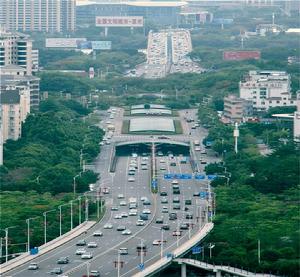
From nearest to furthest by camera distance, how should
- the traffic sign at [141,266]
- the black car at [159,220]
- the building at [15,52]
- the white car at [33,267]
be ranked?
the traffic sign at [141,266] < the white car at [33,267] < the black car at [159,220] < the building at [15,52]

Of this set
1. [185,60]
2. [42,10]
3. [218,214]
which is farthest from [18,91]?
[42,10]

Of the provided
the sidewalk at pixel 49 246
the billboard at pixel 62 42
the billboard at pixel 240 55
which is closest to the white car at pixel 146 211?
the sidewalk at pixel 49 246

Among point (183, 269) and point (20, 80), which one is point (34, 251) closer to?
point (183, 269)

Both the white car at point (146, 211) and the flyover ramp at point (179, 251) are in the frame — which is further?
the white car at point (146, 211)

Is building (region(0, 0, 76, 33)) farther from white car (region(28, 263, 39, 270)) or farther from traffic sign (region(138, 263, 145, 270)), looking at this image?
traffic sign (region(138, 263, 145, 270))

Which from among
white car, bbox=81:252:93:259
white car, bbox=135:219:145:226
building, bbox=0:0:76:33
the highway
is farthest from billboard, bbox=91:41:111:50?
white car, bbox=81:252:93:259

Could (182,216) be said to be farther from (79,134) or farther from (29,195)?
(79,134)

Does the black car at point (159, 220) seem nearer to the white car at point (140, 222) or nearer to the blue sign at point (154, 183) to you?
the white car at point (140, 222)
